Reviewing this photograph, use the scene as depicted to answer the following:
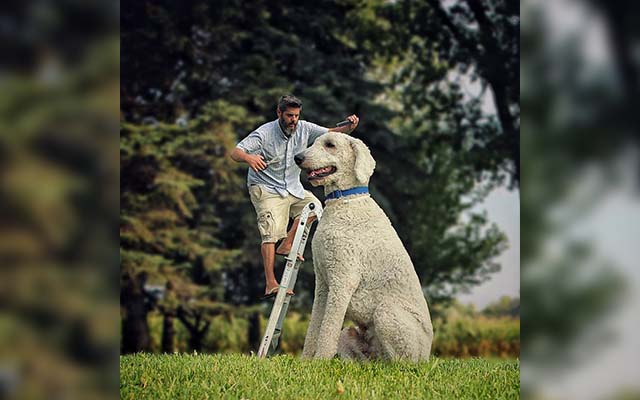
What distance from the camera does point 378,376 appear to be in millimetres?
5086

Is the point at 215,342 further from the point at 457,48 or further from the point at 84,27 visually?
Result: the point at 84,27

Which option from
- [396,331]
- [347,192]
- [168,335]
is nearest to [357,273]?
[396,331]

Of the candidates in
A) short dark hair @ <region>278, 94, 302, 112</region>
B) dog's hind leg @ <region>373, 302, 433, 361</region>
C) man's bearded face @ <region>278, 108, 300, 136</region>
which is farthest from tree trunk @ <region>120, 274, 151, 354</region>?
dog's hind leg @ <region>373, 302, 433, 361</region>

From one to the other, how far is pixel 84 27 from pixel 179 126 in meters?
11.5

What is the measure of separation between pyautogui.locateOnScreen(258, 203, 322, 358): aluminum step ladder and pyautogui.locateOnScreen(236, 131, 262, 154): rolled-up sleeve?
64cm

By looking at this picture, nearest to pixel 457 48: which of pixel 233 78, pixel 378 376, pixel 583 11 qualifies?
pixel 233 78

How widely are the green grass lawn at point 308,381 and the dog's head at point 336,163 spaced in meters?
1.30

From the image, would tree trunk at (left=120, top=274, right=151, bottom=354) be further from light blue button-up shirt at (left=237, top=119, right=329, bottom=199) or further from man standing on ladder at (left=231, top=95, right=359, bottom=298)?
light blue button-up shirt at (left=237, top=119, right=329, bottom=199)

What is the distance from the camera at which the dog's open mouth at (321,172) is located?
554cm

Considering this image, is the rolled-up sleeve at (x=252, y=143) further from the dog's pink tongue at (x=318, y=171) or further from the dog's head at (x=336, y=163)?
the dog's pink tongue at (x=318, y=171)

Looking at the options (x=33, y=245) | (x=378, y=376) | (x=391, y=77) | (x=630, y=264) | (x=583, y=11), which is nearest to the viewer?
(x=33, y=245)

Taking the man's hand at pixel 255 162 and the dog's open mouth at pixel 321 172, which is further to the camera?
the man's hand at pixel 255 162

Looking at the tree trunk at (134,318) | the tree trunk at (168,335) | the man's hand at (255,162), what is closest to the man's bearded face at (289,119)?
the man's hand at (255,162)

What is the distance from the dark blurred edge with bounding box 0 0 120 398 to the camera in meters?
1.95
